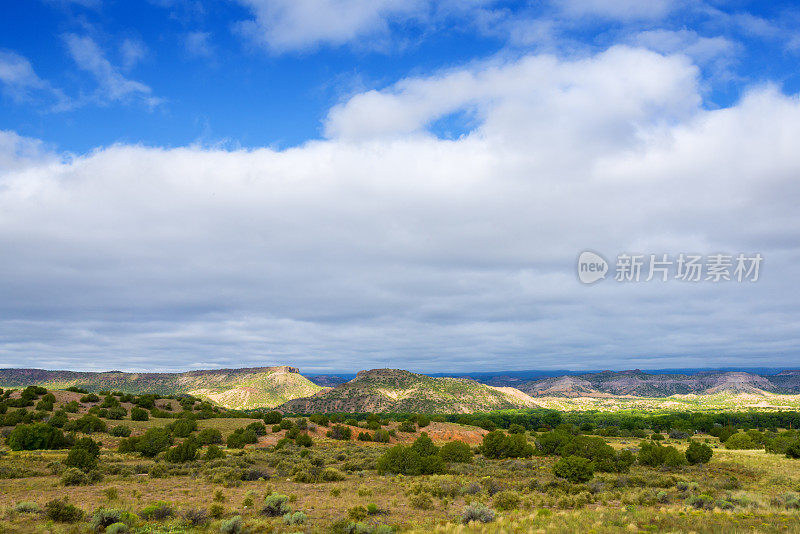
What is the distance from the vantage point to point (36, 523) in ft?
60.0

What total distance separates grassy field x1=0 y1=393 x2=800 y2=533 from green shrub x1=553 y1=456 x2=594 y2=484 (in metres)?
0.65

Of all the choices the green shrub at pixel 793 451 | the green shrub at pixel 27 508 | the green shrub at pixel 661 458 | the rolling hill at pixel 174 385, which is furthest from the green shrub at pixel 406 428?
the rolling hill at pixel 174 385

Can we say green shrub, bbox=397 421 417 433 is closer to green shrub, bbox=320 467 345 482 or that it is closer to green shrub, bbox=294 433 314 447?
green shrub, bbox=294 433 314 447

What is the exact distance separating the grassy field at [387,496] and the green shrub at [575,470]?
65 centimetres

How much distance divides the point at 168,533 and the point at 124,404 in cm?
6847

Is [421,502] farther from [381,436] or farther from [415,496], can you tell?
[381,436]

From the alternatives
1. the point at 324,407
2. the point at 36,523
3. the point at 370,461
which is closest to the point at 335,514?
the point at 36,523

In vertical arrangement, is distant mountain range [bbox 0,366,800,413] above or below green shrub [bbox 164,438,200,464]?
below

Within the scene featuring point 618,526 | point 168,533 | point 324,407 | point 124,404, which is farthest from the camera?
point 324,407

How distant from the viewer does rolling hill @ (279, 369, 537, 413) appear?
142 m

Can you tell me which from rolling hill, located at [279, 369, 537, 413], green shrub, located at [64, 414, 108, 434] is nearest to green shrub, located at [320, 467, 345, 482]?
green shrub, located at [64, 414, 108, 434]

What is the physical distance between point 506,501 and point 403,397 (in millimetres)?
132758

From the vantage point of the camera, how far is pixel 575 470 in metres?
33.0

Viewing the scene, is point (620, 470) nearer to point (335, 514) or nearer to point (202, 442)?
point (335, 514)
